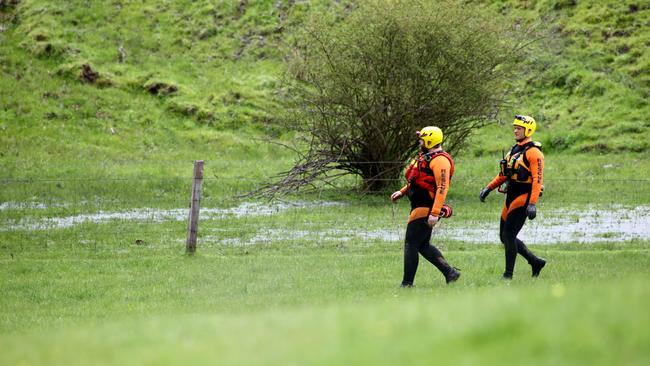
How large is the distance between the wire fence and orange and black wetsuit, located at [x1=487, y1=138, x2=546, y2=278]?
4.99 m

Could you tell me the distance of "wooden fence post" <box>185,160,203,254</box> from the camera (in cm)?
1603

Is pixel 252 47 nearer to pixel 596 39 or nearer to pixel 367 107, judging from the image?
pixel 596 39

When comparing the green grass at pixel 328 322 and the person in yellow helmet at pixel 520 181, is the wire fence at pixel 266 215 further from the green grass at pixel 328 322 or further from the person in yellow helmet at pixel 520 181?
the person in yellow helmet at pixel 520 181

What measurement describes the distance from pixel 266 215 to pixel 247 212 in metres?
0.51

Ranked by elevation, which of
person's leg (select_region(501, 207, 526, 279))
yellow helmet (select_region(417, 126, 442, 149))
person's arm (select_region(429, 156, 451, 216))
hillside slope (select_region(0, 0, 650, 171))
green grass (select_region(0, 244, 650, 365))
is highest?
hillside slope (select_region(0, 0, 650, 171))

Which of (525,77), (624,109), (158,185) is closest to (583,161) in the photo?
(624,109)

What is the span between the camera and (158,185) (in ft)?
85.8

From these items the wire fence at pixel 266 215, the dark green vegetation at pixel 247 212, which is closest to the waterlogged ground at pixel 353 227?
the wire fence at pixel 266 215

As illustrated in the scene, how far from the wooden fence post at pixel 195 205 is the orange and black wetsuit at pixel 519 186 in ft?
18.7

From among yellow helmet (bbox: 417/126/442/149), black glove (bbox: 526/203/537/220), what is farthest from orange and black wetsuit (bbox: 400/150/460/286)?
black glove (bbox: 526/203/537/220)

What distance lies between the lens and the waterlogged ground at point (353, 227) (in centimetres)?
1838

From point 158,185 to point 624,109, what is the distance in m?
20.4

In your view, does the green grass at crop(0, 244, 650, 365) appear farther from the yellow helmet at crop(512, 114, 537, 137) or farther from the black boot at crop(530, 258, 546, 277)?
the yellow helmet at crop(512, 114, 537, 137)

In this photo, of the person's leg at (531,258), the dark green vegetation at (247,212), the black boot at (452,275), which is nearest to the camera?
the dark green vegetation at (247,212)
